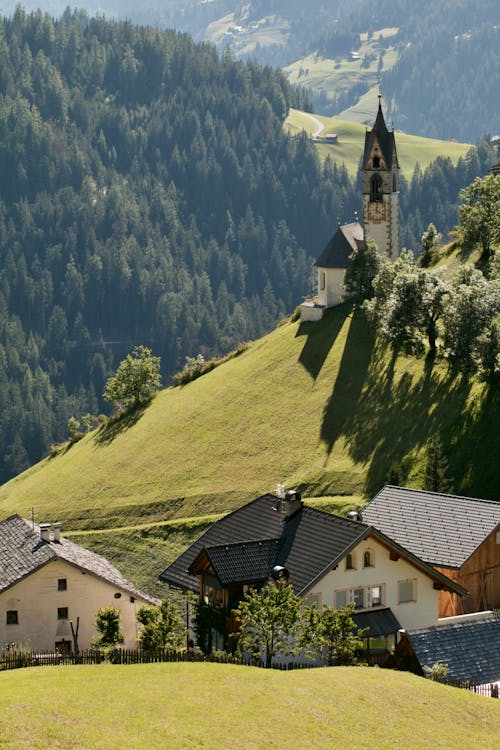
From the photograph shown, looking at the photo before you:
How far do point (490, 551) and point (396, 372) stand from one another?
3885cm

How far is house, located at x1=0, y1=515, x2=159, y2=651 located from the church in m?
56.5

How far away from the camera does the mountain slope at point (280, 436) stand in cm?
9019

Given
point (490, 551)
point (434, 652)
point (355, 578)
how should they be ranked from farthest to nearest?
1. point (490, 551)
2. point (355, 578)
3. point (434, 652)

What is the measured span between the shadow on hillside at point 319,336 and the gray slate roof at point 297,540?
47121 millimetres

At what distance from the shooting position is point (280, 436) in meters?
102

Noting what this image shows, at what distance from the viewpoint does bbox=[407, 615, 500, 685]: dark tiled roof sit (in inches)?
2037

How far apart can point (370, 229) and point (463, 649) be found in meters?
75.2

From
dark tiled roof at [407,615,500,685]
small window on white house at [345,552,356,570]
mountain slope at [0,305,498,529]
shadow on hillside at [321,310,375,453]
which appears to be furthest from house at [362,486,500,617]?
shadow on hillside at [321,310,375,453]

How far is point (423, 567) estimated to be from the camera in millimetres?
58094

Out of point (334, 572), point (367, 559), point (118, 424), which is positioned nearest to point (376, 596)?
point (367, 559)

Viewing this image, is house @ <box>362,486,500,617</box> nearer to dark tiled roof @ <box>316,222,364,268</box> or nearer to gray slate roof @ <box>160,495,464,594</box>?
gray slate roof @ <box>160,495,464,594</box>

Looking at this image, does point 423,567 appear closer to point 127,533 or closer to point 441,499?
point 441,499

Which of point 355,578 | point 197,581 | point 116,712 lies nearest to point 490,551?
point 355,578

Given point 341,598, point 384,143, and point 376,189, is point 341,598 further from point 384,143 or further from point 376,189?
point 384,143
